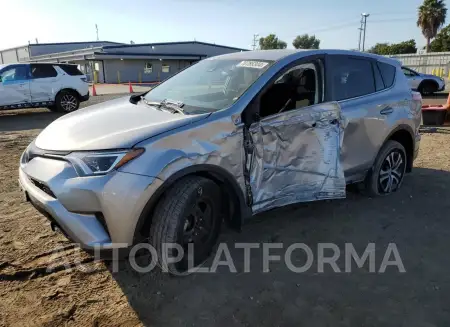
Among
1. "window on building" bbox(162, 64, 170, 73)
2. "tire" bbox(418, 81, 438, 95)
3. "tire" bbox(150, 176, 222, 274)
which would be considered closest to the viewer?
"tire" bbox(150, 176, 222, 274)

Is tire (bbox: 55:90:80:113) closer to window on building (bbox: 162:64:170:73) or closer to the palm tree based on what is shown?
window on building (bbox: 162:64:170:73)

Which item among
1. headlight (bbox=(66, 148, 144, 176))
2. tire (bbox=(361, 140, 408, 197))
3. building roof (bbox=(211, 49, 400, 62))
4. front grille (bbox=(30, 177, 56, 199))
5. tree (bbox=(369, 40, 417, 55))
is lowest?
tire (bbox=(361, 140, 408, 197))

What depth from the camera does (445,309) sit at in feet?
8.61

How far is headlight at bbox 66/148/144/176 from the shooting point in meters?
2.51

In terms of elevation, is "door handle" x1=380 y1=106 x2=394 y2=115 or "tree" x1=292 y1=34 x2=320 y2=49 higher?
"tree" x1=292 y1=34 x2=320 y2=49

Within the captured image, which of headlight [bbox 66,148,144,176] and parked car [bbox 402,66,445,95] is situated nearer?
headlight [bbox 66,148,144,176]

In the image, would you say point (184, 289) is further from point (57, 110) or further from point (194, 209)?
point (57, 110)

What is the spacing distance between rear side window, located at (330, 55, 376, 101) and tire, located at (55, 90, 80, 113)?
10858 mm

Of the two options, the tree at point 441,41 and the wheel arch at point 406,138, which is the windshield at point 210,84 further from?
the tree at point 441,41

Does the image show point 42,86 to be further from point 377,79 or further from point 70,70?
point 377,79

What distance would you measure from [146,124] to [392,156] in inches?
127

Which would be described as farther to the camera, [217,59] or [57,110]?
[57,110]

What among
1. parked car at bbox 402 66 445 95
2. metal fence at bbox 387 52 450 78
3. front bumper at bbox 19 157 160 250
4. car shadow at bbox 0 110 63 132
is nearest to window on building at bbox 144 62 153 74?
metal fence at bbox 387 52 450 78

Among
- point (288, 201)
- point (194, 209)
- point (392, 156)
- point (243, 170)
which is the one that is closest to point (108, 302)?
point (194, 209)
